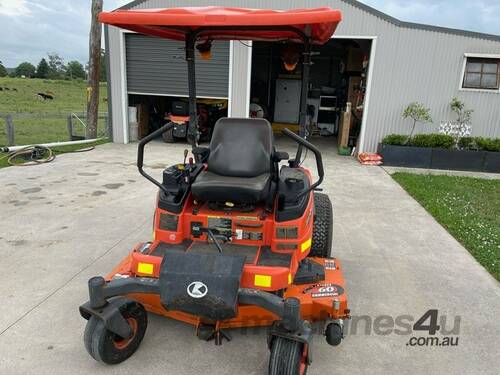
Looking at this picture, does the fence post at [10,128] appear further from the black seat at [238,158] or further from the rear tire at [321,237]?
the rear tire at [321,237]

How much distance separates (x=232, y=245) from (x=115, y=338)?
926 mm

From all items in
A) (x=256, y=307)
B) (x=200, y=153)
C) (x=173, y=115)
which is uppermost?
(x=200, y=153)

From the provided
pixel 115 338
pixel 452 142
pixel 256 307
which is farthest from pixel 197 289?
pixel 452 142

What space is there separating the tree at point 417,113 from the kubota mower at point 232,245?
259 inches

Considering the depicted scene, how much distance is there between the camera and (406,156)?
9.03m

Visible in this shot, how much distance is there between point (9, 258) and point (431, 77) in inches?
349

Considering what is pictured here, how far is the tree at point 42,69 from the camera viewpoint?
2606 inches

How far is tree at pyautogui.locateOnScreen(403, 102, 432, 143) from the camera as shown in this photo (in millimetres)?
9220

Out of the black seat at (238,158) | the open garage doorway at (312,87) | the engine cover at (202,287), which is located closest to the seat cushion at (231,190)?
the black seat at (238,158)

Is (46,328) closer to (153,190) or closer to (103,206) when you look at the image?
(103,206)

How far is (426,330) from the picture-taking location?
2939 mm

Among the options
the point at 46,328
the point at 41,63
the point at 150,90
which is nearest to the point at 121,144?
the point at 150,90

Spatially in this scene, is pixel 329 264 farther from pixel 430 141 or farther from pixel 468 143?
pixel 468 143

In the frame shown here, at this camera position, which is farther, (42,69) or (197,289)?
(42,69)
